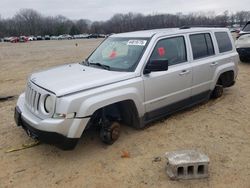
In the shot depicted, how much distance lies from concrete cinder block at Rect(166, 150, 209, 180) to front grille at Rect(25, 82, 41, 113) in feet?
6.72

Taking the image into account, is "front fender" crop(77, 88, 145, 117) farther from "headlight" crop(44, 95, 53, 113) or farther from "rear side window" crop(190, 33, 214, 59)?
"rear side window" crop(190, 33, 214, 59)

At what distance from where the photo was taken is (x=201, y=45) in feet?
20.0

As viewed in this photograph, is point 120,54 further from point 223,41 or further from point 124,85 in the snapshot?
point 223,41

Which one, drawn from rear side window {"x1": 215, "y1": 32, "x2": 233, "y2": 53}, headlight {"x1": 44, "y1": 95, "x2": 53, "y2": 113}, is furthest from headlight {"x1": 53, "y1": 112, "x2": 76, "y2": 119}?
rear side window {"x1": 215, "y1": 32, "x2": 233, "y2": 53}

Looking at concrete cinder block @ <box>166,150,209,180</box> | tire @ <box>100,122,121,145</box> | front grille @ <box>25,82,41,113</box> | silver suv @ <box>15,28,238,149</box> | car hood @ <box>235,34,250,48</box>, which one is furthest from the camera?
car hood @ <box>235,34,250,48</box>

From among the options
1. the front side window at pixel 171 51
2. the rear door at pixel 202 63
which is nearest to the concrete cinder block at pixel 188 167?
the front side window at pixel 171 51

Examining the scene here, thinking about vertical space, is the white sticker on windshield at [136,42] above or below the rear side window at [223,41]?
above

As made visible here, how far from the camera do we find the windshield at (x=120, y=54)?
4.97 m

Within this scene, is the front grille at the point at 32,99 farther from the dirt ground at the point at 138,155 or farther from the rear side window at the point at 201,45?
the rear side window at the point at 201,45

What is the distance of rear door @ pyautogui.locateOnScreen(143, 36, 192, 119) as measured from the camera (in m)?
5.02

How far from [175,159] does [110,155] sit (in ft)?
3.60

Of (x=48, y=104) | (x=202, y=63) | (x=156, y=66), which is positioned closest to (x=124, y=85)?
(x=156, y=66)

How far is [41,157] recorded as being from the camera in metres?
4.46

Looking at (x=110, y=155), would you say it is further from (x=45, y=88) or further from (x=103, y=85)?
(x=45, y=88)
